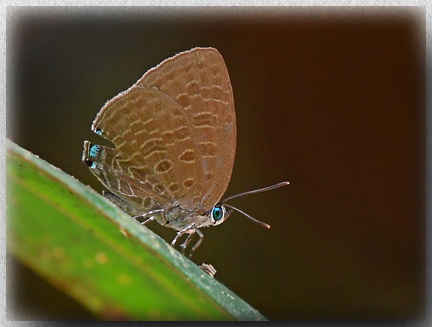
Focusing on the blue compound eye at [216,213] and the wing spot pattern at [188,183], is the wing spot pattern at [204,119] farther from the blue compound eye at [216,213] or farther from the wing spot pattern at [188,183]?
the blue compound eye at [216,213]

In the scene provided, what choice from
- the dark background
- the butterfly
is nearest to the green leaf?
the butterfly

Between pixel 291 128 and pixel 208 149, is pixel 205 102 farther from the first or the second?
pixel 291 128

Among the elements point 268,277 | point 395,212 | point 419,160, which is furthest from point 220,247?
point 419,160

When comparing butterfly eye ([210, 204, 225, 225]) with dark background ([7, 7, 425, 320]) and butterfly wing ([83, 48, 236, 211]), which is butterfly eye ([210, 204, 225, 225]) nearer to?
butterfly wing ([83, 48, 236, 211])

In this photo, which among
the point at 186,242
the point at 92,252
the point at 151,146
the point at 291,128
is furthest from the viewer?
the point at 291,128

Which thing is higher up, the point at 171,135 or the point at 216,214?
the point at 171,135

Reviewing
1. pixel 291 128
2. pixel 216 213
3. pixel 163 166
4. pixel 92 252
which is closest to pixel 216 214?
pixel 216 213
